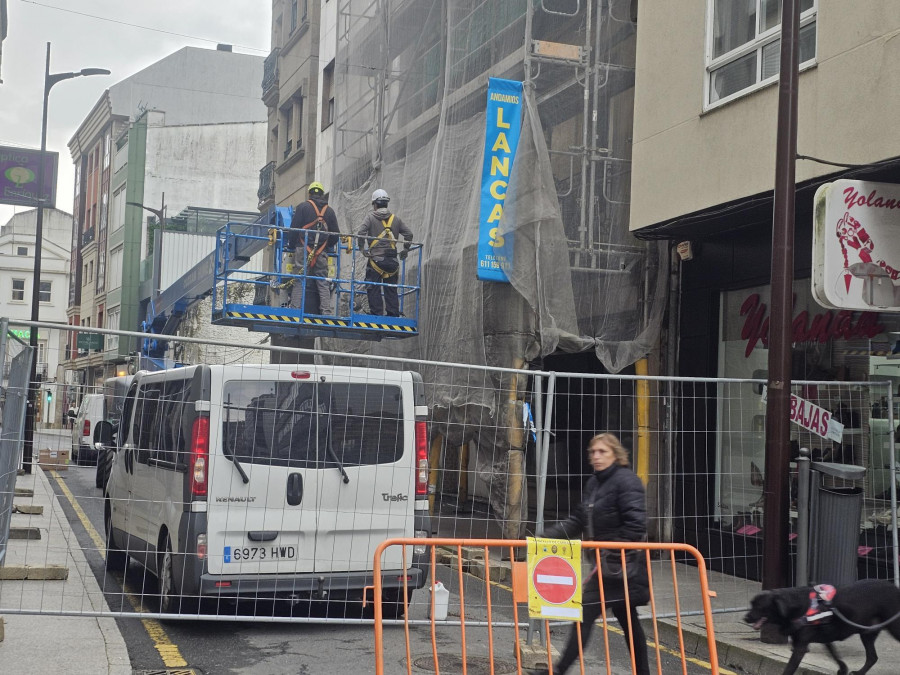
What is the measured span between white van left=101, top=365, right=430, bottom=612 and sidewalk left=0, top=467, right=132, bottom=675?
1.97 feet

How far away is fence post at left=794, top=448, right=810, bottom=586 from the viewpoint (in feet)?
27.3

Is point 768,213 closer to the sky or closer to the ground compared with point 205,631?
closer to the sky

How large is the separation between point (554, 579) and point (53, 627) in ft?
14.0

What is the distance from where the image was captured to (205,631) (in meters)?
8.17

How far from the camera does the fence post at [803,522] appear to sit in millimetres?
8336

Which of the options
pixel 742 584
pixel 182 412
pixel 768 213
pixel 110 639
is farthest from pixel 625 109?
pixel 110 639

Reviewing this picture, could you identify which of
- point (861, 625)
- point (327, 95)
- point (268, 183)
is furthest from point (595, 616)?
point (268, 183)

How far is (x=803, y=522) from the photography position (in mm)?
8367

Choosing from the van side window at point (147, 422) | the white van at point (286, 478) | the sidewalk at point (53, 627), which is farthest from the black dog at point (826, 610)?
the van side window at point (147, 422)

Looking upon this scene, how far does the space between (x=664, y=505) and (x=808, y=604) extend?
4.55m

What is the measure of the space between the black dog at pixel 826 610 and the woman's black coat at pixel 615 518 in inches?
30.9

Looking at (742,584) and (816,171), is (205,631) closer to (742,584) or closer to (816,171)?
(742,584)

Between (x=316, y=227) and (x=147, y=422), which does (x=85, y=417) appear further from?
(x=316, y=227)

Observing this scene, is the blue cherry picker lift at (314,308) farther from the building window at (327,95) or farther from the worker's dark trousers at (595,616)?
the building window at (327,95)
